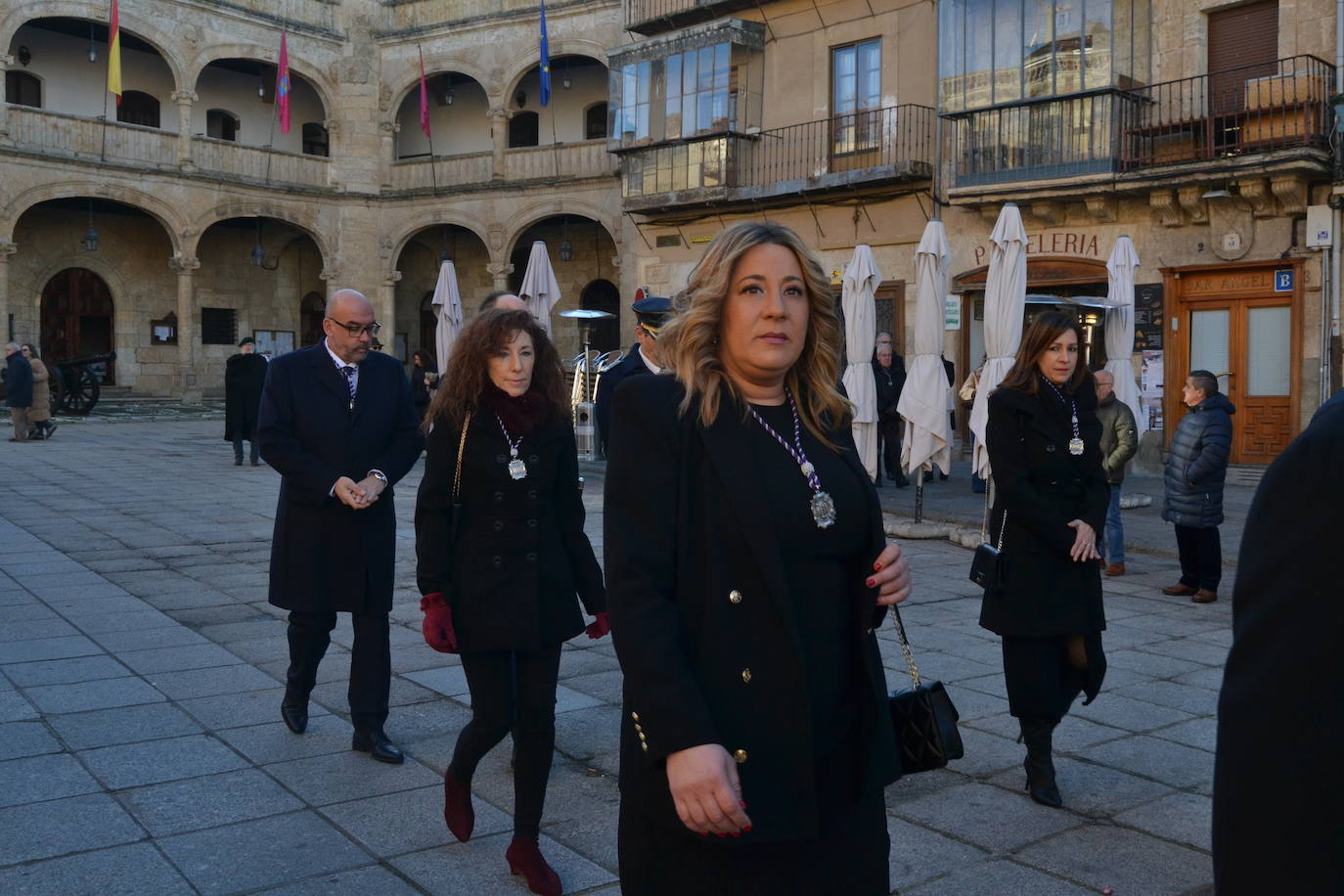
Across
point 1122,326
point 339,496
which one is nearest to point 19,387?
point 1122,326

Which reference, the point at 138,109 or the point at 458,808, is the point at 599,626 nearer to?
the point at 458,808

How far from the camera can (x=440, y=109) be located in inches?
1264

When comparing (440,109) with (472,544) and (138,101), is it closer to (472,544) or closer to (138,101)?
(138,101)

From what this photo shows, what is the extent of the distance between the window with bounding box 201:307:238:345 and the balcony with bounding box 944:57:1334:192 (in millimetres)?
20243

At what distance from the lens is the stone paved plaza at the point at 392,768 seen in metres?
3.79

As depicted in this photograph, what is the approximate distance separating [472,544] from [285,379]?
154cm

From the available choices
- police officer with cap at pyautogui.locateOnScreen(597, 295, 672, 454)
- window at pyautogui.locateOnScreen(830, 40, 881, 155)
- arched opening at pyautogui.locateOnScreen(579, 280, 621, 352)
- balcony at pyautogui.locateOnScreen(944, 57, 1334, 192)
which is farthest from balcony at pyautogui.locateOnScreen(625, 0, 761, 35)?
police officer with cap at pyautogui.locateOnScreen(597, 295, 672, 454)

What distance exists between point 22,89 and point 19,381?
12.1 meters

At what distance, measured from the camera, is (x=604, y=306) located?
99.9 ft

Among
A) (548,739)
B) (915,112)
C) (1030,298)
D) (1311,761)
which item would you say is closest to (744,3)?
(915,112)

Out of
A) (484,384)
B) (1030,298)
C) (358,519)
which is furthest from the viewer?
(1030,298)

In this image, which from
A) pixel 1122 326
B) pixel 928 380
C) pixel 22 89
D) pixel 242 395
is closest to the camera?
pixel 928 380

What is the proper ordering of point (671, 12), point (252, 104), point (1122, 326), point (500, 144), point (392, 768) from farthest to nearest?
point (252, 104)
point (500, 144)
point (671, 12)
point (1122, 326)
point (392, 768)

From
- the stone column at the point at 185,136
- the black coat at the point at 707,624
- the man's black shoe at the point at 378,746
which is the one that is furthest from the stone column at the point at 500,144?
the black coat at the point at 707,624
